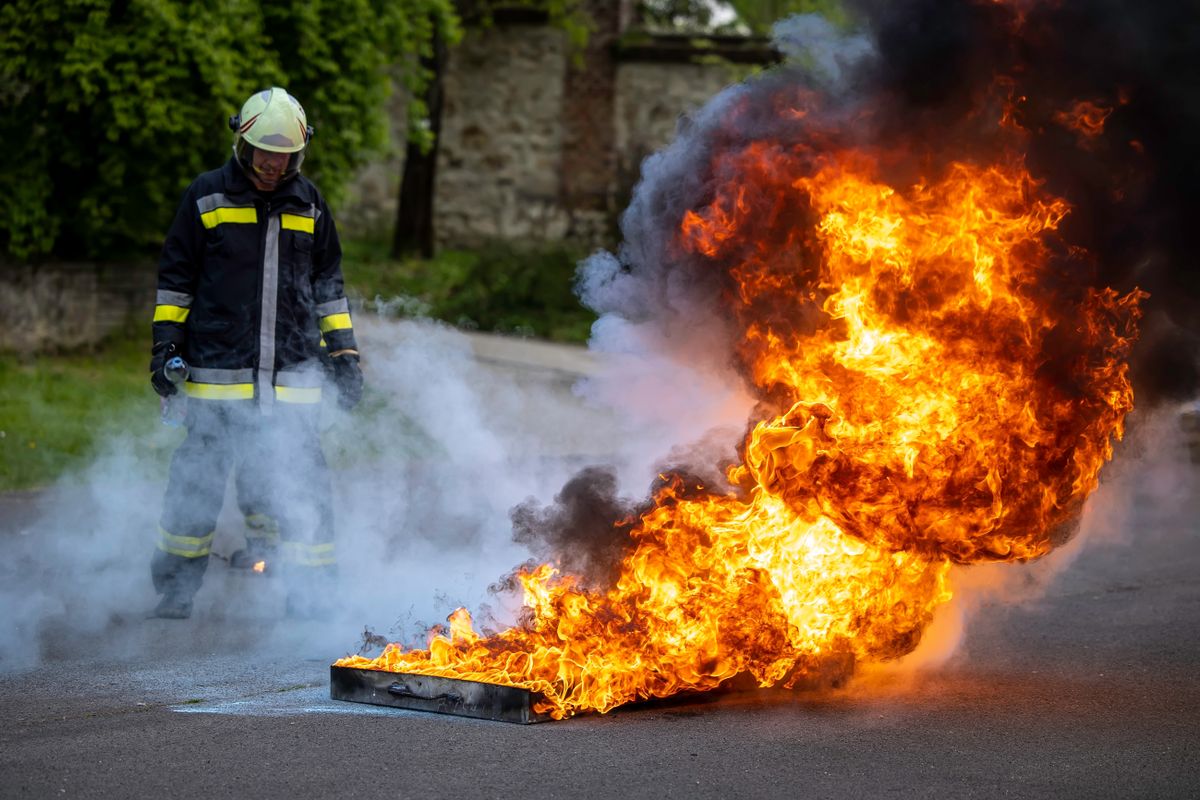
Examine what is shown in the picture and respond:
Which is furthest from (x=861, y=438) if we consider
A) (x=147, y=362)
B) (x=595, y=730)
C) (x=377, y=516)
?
(x=147, y=362)

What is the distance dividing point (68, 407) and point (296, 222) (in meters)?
4.90

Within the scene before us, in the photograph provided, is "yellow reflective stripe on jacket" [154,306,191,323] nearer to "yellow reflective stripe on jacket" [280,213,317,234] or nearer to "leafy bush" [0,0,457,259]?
"yellow reflective stripe on jacket" [280,213,317,234]

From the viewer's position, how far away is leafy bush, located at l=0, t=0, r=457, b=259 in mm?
11938

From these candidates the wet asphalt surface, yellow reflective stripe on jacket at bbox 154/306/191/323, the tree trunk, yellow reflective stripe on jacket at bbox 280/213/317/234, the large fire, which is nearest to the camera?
the wet asphalt surface

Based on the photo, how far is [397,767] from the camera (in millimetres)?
4715

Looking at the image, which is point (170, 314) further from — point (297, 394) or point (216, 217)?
point (297, 394)

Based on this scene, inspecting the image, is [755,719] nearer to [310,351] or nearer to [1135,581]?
[310,351]

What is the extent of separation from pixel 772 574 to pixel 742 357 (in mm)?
850

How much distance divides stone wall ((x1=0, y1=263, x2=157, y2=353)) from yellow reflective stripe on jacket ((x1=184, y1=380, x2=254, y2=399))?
22.0 feet

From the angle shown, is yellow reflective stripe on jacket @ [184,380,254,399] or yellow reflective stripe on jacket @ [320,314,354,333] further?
yellow reflective stripe on jacket @ [320,314,354,333]

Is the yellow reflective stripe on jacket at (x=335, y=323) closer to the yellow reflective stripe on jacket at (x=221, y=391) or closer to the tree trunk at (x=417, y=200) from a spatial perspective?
the yellow reflective stripe on jacket at (x=221, y=391)

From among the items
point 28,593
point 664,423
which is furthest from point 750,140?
point 28,593

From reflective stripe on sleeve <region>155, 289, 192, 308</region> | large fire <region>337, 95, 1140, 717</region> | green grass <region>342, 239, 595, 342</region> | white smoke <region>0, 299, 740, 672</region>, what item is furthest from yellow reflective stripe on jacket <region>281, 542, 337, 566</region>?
green grass <region>342, 239, 595, 342</region>

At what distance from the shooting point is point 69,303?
42.9 feet
